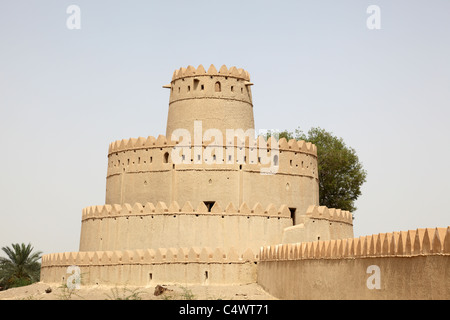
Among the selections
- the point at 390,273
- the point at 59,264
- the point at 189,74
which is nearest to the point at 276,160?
the point at 189,74

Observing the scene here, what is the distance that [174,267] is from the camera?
29.0 m

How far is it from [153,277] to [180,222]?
303 centimetres

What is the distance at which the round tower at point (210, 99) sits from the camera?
3572 cm

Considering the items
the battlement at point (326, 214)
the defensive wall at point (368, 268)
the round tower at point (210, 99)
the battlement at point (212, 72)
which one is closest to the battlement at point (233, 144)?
the round tower at point (210, 99)

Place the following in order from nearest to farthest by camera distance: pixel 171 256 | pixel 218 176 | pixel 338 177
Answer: pixel 171 256 < pixel 218 176 < pixel 338 177

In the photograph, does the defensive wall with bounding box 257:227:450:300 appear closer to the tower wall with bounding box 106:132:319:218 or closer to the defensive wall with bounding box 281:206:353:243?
the defensive wall with bounding box 281:206:353:243

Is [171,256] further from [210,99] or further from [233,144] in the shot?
[210,99]

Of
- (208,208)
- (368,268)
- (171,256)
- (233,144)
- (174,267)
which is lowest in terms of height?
(368,268)

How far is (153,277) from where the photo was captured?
1144 inches

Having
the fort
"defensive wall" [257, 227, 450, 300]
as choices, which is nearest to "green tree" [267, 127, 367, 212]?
the fort

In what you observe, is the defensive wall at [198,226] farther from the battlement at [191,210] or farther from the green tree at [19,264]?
the green tree at [19,264]

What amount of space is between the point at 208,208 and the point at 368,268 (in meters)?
15.8

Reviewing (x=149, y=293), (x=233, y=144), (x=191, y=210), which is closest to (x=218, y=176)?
(x=233, y=144)

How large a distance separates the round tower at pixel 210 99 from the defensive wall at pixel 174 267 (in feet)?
27.1
